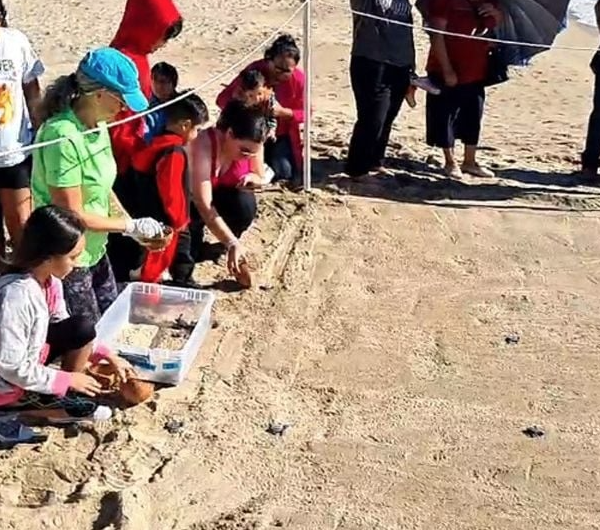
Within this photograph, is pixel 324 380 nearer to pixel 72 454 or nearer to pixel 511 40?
pixel 72 454

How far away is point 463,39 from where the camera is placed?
25.8 feet

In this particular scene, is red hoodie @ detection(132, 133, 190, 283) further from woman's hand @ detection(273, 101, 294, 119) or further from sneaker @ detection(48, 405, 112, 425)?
woman's hand @ detection(273, 101, 294, 119)

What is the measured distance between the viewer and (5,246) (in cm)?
641

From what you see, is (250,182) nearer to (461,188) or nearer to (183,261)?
(183,261)

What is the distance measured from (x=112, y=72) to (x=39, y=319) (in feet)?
3.32

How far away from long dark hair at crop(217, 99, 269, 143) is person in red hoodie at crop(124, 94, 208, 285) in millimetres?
123

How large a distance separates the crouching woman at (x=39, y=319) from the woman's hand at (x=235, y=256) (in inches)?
57.3

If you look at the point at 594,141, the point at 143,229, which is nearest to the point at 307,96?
the point at 594,141

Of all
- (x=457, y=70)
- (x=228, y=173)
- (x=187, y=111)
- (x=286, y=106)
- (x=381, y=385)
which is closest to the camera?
(x=381, y=385)

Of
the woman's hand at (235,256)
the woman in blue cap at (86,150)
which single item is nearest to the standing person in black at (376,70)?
the woman's hand at (235,256)

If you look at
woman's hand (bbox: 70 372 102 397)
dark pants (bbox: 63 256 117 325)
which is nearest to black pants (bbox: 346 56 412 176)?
dark pants (bbox: 63 256 117 325)

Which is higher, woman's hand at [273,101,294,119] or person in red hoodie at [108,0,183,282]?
person in red hoodie at [108,0,183,282]

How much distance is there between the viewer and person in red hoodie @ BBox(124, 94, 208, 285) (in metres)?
5.89

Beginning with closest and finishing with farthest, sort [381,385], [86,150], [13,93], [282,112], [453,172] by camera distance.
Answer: [86,150]
[381,385]
[13,93]
[282,112]
[453,172]
